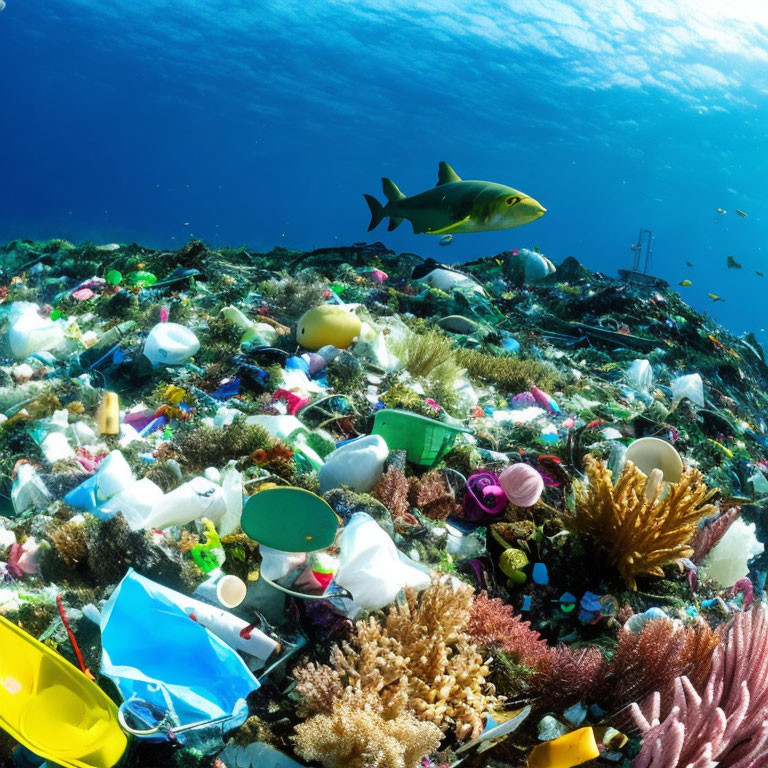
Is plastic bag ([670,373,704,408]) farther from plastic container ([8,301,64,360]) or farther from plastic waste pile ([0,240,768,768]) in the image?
plastic container ([8,301,64,360])

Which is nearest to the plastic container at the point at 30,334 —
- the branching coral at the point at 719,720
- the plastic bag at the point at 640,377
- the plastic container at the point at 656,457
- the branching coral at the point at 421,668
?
the branching coral at the point at 421,668

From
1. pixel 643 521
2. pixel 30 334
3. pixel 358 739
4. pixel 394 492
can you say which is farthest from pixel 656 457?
pixel 30 334

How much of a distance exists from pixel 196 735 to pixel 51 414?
11.4ft

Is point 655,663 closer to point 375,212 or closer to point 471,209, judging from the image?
point 471,209

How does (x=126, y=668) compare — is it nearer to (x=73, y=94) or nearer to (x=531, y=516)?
(x=531, y=516)

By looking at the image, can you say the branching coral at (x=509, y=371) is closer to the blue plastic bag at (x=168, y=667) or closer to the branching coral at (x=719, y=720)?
the branching coral at (x=719, y=720)

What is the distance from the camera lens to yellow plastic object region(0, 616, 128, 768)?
6.43 feet

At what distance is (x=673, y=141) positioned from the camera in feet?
163

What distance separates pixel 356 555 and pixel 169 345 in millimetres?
3592

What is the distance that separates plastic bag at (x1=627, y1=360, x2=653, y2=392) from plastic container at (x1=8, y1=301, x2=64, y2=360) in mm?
6339

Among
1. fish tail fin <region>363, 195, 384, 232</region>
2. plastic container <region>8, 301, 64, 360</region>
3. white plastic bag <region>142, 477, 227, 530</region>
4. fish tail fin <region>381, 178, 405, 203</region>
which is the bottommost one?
plastic container <region>8, 301, 64, 360</region>

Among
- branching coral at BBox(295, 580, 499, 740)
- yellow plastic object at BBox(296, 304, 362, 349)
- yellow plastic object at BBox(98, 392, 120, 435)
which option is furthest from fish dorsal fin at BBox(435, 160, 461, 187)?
yellow plastic object at BBox(98, 392, 120, 435)

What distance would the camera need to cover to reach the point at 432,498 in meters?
3.92

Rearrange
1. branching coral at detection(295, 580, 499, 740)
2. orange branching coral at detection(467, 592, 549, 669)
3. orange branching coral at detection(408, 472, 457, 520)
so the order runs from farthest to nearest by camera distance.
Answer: orange branching coral at detection(408, 472, 457, 520)
orange branching coral at detection(467, 592, 549, 669)
branching coral at detection(295, 580, 499, 740)
